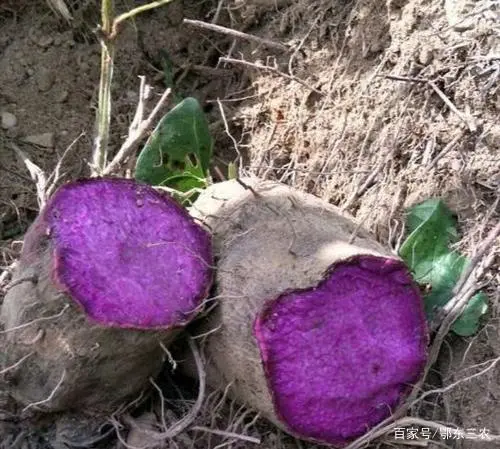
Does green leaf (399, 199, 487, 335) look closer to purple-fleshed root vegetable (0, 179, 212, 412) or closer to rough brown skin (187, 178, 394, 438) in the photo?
rough brown skin (187, 178, 394, 438)

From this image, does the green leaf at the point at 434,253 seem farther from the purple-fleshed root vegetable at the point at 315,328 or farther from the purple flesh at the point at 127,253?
the purple flesh at the point at 127,253

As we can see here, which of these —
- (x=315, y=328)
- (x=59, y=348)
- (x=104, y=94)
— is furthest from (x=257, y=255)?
(x=104, y=94)

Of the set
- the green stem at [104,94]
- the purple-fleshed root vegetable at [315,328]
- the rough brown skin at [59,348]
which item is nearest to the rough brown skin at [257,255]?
the purple-fleshed root vegetable at [315,328]

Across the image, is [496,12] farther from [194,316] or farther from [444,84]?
[194,316]

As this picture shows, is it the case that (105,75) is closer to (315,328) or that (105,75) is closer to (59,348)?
(59,348)

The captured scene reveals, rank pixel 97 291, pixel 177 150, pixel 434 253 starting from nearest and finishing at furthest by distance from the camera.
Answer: pixel 97 291 < pixel 434 253 < pixel 177 150

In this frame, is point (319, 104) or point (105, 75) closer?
point (105, 75)

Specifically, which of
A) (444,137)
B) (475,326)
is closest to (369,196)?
(444,137)
